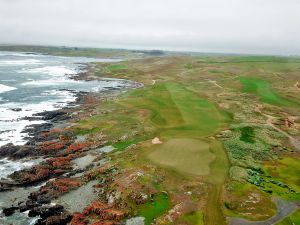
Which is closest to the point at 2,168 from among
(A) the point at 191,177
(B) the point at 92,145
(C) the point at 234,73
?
(B) the point at 92,145

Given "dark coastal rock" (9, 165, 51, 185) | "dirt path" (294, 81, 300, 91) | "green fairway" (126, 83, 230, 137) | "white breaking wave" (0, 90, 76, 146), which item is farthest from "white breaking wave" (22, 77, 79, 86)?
"dark coastal rock" (9, 165, 51, 185)

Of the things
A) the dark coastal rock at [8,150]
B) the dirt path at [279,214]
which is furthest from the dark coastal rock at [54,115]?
the dirt path at [279,214]

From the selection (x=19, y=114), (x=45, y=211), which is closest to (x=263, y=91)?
(x=19, y=114)

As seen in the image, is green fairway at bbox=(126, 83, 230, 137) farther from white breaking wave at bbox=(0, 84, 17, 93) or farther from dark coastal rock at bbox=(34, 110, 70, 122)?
white breaking wave at bbox=(0, 84, 17, 93)

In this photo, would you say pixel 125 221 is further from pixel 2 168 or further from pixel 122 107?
pixel 122 107

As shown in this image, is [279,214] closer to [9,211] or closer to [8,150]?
[9,211]

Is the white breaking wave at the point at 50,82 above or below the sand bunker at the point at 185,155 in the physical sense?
below

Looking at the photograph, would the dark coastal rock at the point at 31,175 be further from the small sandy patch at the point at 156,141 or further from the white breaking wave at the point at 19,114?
the small sandy patch at the point at 156,141
